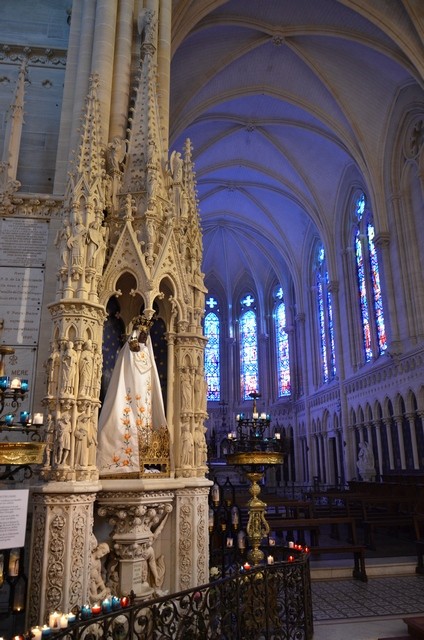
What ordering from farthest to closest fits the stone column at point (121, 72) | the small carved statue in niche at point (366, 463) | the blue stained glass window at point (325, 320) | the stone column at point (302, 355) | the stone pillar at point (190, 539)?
the stone column at point (302, 355) < the blue stained glass window at point (325, 320) < the small carved statue in niche at point (366, 463) < the stone column at point (121, 72) < the stone pillar at point (190, 539)

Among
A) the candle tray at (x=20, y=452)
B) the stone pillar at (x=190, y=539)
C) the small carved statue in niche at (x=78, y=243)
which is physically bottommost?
the stone pillar at (x=190, y=539)

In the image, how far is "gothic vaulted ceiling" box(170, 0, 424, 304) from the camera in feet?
52.1

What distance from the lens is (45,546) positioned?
491cm

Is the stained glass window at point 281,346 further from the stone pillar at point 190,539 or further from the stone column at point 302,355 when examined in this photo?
the stone pillar at point 190,539

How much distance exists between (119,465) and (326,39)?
1703 cm

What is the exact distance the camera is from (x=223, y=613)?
4426 mm

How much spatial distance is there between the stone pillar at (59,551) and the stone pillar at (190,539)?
1.22 meters

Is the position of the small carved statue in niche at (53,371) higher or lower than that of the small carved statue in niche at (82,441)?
higher

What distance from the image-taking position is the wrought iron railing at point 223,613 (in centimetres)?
392

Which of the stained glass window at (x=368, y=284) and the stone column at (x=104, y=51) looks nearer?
the stone column at (x=104, y=51)

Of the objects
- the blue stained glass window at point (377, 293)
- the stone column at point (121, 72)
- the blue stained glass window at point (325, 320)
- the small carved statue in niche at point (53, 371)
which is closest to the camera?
the small carved statue in niche at point (53, 371)

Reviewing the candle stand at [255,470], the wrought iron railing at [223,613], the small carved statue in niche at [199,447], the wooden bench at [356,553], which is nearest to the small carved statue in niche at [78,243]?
the small carved statue in niche at [199,447]

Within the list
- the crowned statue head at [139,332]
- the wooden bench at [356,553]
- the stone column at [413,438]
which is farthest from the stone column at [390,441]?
the crowned statue head at [139,332]

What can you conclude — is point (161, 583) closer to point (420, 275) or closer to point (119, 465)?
point (119, 465)
